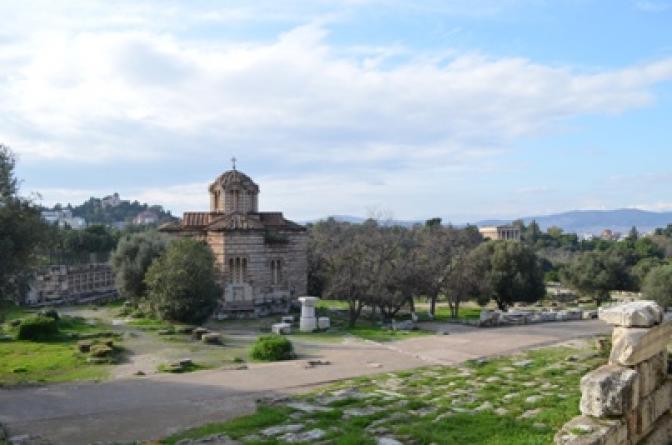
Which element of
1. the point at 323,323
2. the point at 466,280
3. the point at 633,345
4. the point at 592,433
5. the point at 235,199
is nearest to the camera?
the point at 592,433

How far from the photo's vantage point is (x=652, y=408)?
8.77 metres

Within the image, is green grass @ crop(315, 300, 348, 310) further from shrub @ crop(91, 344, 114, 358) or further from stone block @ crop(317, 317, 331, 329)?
shrub @ crop(91, 344, 114, 358)

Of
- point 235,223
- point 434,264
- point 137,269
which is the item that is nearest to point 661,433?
A: point 434,264

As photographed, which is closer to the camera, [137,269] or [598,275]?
[137,269]

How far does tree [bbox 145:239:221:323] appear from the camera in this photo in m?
28.9

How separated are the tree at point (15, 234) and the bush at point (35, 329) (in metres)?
6.75

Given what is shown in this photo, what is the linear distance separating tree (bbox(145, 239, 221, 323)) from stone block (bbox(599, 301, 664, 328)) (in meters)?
22.9

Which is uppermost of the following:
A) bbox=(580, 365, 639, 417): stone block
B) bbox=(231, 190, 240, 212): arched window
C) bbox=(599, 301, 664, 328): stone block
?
bbox=(231, 190, 240, 212): arched window

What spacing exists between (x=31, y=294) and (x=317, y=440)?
38.1 meters

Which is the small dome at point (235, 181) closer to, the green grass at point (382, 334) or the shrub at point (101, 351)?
the green grass at point (382, 334)

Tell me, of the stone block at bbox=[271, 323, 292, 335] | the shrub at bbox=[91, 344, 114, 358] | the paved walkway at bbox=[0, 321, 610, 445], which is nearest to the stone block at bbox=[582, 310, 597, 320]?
the paved walkway at bbox=[0, 321, 610, 445]

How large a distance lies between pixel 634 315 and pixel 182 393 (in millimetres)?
10874

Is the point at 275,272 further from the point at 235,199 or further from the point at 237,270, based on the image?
the point at 235,199

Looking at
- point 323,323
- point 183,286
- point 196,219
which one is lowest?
point 323,323
